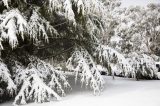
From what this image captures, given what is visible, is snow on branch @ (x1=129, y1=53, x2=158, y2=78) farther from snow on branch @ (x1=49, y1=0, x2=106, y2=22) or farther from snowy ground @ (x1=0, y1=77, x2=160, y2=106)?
snow on branch @ (x1=49, y1=0, x2=106, y2=22)

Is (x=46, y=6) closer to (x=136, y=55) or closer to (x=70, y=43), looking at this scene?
(x=70, y=43)

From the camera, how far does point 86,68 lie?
6.92 meters

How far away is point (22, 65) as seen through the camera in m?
7.09

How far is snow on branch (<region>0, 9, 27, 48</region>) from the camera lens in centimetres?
617

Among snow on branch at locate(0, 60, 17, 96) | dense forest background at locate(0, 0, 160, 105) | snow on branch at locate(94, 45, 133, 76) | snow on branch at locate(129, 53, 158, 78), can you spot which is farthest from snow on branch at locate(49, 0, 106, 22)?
snow on branch at locate(129, 53, 158, 78)

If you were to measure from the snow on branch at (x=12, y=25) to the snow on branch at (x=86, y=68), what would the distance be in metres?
1.60

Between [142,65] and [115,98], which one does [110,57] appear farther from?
[142,65]

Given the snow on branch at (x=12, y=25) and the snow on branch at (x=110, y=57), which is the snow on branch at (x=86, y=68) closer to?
the snow on branch at (x=110, y=57)

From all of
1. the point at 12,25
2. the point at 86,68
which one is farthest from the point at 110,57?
the point at 12,25

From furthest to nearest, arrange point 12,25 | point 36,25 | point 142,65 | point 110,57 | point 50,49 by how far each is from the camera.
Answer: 1. point 142,65
2. point 50,49
3. point 110,57
4. point 36,25
5. point 12,25

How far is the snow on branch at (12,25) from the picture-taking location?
617 cm

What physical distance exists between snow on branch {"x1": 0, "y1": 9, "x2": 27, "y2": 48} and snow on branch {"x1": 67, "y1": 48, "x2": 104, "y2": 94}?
5.24 feet

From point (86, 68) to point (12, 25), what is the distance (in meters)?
2.06

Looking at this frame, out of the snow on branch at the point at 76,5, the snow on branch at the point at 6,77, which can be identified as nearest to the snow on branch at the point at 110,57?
the snow on branch at the point at 76,5
